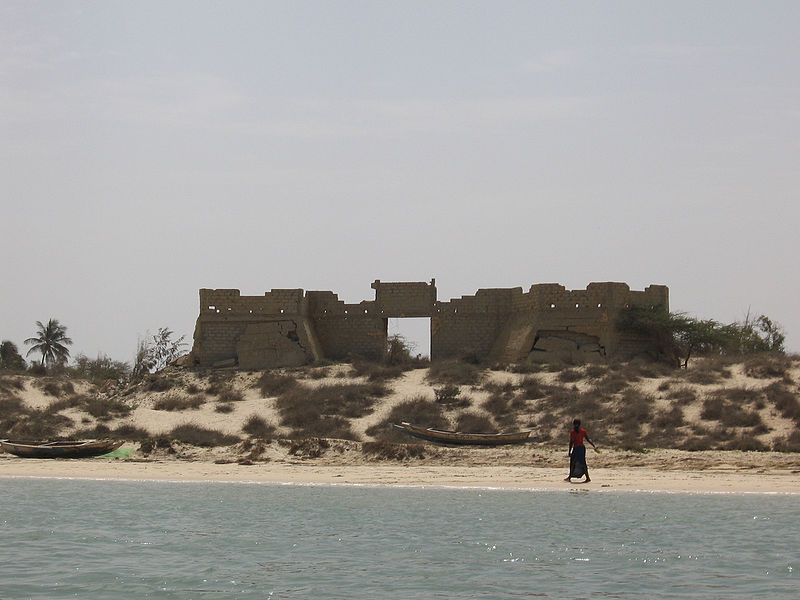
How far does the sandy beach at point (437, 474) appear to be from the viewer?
20.5 metres

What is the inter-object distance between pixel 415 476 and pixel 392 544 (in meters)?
6.71

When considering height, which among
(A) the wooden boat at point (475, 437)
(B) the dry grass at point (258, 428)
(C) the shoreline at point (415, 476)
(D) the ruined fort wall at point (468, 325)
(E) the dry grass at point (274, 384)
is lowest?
(C) the shoreline at point (415, 476)

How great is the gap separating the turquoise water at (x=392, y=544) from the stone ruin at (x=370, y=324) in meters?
15.3

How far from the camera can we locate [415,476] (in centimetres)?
2248

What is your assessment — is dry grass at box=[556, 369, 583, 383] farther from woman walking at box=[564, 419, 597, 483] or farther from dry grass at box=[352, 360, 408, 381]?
woman walking at box=[564, 419, 597, 483]

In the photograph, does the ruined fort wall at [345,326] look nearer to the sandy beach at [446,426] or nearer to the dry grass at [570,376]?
the sandy beach at [446,426]

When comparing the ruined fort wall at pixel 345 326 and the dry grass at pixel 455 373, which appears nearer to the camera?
the dry grass at pixel 455 373

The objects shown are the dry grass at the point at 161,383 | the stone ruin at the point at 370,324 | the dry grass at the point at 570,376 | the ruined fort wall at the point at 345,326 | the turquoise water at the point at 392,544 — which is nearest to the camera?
the turquoise water at the point at 392,544

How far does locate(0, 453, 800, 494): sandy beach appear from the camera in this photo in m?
20.5

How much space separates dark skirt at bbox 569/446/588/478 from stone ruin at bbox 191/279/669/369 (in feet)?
48.9

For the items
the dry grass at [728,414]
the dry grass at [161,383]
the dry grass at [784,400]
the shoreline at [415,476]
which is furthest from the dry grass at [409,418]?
the dry grass at [161,383]

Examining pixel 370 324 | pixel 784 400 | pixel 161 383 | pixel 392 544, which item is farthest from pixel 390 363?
pixel 392 544

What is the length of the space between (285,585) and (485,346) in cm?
2398

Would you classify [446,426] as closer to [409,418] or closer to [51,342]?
[409,418]
